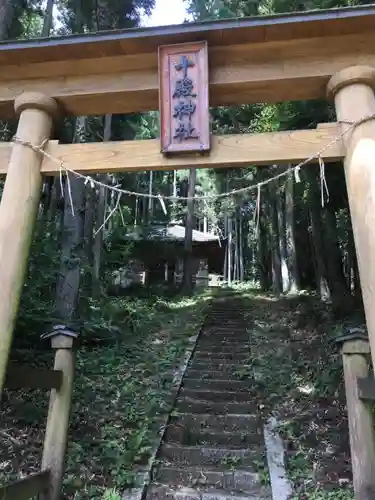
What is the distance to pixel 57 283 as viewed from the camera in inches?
316

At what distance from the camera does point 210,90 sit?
3912mm

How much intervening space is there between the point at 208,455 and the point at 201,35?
4.43m

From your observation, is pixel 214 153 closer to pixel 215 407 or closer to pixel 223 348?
pixel 215 407

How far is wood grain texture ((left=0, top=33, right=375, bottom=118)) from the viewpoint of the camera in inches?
145

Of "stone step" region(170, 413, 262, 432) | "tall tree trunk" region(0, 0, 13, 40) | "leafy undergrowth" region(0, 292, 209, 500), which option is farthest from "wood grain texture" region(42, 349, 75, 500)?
"tall tree trunk" region(0, 0, 13, 40)

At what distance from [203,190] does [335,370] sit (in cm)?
2036

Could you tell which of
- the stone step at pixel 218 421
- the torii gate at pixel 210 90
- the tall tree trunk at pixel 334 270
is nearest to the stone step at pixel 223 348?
the tall tree trunk at pixel 334 270

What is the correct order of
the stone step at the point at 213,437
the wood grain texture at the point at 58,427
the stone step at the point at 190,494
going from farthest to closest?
the stone step at the point at 213,437, the stone step at the point at 190,494, the wood grain texture at the point at 58,427

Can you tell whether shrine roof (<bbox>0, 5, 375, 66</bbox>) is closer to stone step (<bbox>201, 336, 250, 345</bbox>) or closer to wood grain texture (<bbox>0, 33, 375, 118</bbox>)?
wood grain texture (<bbox>0, 33, 375, 118</bbox>)

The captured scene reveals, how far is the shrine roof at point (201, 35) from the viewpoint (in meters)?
3.47

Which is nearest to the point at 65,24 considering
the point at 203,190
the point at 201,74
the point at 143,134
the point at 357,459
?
the point at 143,134

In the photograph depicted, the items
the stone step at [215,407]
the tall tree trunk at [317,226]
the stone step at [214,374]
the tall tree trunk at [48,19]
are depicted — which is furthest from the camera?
the tall tree trunk at [48,19]

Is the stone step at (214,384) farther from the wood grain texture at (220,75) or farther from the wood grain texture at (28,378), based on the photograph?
the wood grain texture at (220,75)

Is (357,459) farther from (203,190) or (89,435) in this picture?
(203,190)
